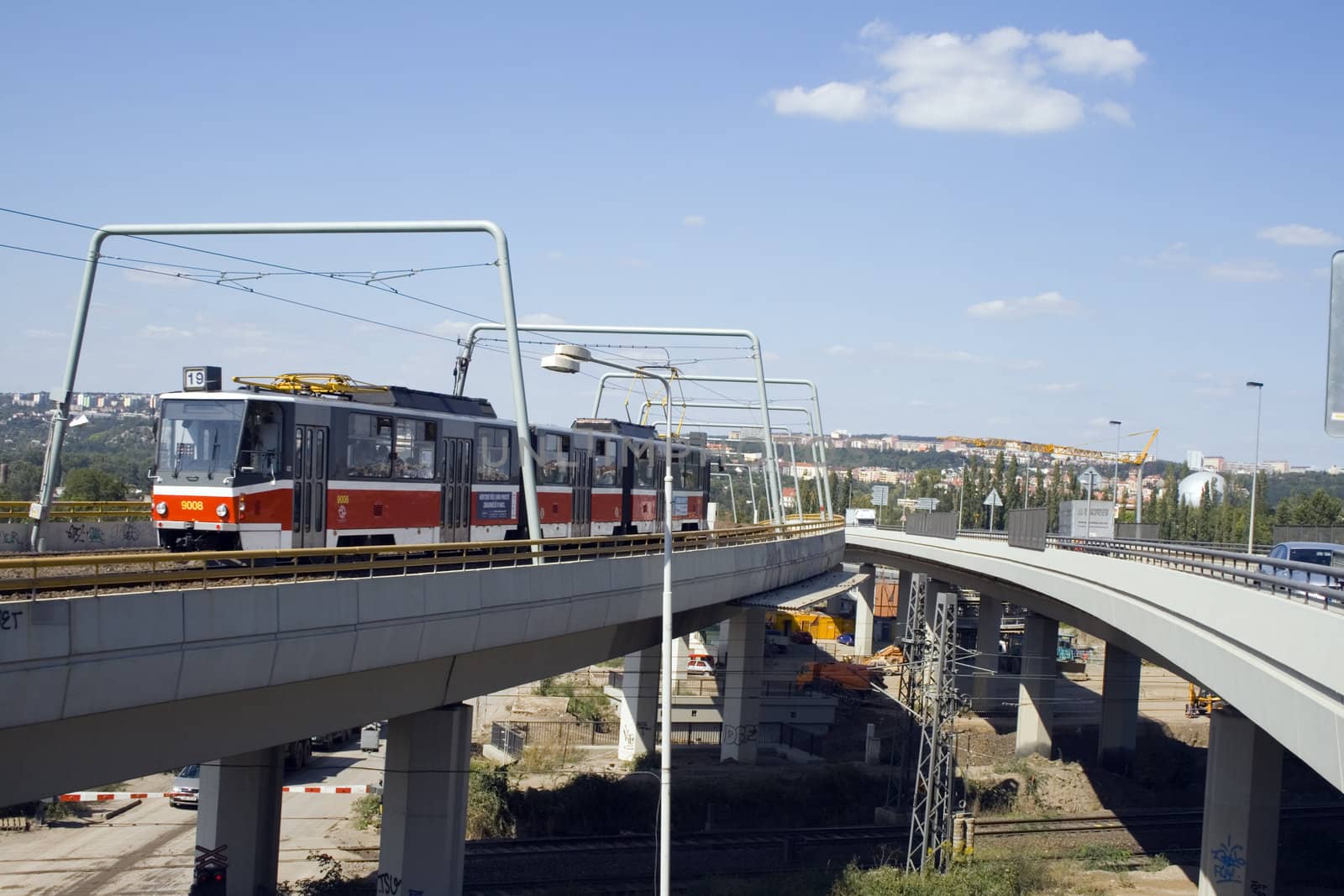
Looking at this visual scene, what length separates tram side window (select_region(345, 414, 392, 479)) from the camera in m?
20.7

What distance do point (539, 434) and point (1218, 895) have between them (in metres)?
19.5

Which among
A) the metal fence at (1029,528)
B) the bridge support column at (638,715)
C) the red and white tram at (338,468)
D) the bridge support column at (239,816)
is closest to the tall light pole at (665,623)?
the red and white tram at (338,468)

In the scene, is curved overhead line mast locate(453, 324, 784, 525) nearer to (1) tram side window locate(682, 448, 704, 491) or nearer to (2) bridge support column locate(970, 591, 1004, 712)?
(1) tram side window locate(682, 448, 704, 491)

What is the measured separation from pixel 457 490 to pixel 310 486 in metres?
4.91

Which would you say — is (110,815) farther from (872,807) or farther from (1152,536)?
(1152,536)

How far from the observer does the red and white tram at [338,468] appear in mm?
18500

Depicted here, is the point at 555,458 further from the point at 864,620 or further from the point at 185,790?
the point at 864,620

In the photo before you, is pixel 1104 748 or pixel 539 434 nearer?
pixel 539 434

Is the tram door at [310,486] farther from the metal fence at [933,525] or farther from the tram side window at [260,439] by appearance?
the metal fence at [933,525]

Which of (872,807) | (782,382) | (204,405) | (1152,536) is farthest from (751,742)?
(204,405)

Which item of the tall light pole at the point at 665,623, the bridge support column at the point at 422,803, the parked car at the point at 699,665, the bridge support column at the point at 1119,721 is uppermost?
the tall light pole at the point at 665,623

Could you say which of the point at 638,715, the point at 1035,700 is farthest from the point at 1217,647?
the point at 1035,700

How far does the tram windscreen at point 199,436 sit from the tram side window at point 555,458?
1054 cm

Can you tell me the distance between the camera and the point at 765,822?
36031mm
